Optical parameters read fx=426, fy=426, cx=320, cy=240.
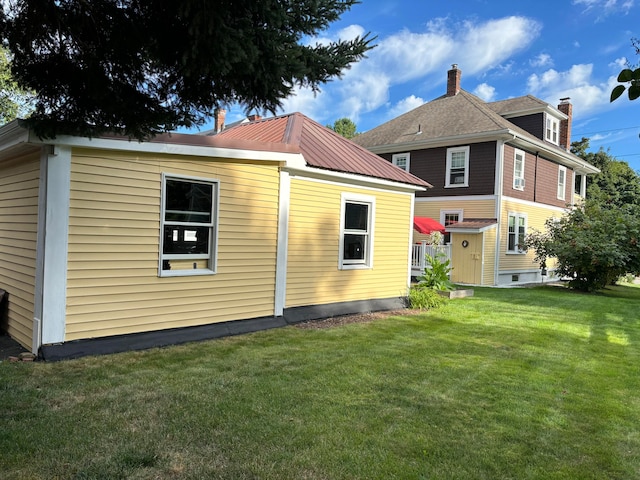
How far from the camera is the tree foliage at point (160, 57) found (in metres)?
2.76

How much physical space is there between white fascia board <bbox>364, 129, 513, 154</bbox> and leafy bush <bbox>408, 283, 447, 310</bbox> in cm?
889

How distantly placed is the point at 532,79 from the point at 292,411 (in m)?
26.9

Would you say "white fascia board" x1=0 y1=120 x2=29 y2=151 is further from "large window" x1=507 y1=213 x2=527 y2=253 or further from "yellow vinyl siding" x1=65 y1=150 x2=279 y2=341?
"large window" x1=507 y1=213 x2=527 y2=253

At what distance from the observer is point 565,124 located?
23.5 meters

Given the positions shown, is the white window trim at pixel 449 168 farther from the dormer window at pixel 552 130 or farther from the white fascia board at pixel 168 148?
the white fascia board at pixel 168 148

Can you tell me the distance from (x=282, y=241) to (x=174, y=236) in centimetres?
200

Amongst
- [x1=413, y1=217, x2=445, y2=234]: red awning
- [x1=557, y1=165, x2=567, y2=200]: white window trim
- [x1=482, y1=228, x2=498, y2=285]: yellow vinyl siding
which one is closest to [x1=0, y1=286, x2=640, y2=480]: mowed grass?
[x1=413, y1=217, x2=445, y2=234]: red awning

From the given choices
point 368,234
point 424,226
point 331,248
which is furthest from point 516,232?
point 331,248

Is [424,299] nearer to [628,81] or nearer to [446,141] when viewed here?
[628,81]

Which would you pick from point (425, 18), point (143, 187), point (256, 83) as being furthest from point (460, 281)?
point (256, 83)

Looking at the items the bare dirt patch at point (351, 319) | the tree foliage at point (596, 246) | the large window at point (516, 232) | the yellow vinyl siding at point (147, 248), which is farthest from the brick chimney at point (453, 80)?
the yellow vinyl siding at point (147, 248)

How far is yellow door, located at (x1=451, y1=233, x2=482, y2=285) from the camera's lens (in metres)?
16.8

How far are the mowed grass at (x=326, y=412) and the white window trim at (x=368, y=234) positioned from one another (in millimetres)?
2550

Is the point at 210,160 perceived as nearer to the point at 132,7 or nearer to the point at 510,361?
the point at 132,7
